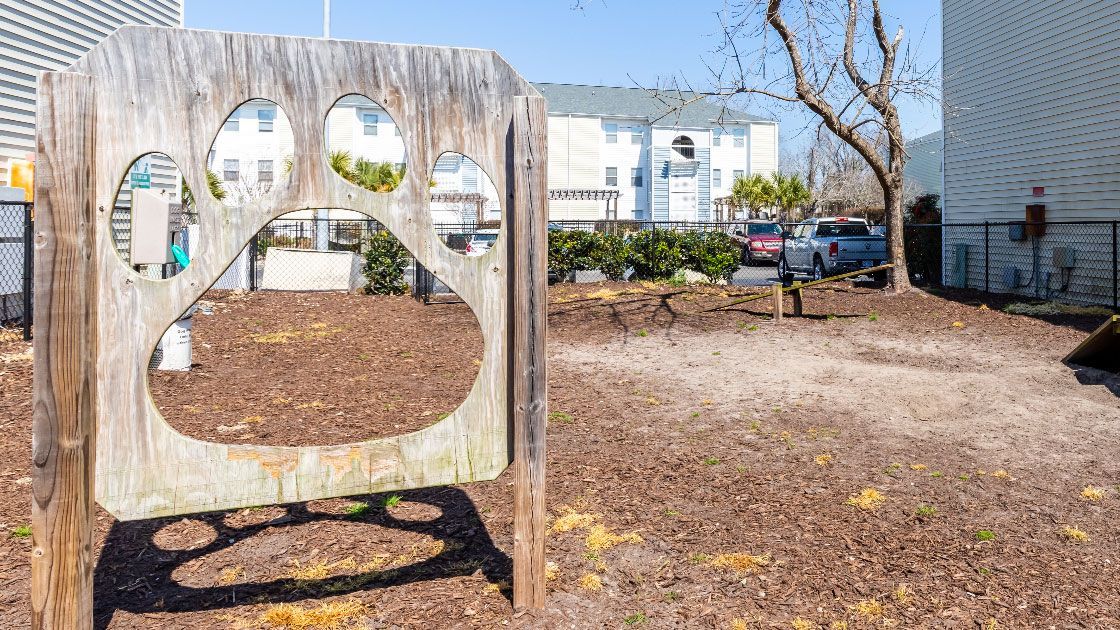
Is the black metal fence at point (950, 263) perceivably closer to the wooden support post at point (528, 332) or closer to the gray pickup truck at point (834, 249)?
the gray pickup truck at point (834, 249)

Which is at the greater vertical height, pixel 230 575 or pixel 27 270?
pixel 27 270

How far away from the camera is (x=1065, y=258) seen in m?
15.4

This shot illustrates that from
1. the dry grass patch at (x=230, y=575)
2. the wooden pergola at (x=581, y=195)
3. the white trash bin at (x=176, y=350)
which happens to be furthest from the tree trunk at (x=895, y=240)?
the wooden pergola at (x=581, y=195)

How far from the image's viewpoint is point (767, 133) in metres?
52.7

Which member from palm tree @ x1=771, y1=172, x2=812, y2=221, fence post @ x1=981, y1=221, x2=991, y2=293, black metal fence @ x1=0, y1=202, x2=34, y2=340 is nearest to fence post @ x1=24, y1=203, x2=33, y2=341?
Result: black metal fence @ x1=0, y1=202, x2=34, y2=340

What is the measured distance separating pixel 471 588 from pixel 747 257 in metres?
28.4

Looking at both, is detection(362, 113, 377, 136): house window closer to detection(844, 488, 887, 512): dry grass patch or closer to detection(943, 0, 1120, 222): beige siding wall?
detection(943, 0, 1120, 222): beige siding wall

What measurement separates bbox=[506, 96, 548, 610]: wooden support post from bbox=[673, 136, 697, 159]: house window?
1842 inches

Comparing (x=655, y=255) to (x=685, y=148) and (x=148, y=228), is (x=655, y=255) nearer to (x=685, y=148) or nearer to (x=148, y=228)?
(x=148, y=228)

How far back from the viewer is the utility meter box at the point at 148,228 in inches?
162

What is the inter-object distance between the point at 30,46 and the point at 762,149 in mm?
44383

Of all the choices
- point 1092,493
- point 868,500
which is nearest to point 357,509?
point 868,500

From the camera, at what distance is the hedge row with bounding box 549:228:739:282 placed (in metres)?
18.8

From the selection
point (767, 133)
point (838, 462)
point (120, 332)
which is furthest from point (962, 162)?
point (767, 133)
